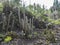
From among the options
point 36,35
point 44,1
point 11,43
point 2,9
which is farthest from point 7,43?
point 44,1

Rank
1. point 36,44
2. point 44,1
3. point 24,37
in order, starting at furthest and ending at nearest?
point 44,1 < point 24,37 < point 36,44

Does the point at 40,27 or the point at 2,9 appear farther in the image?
the point at 40,27

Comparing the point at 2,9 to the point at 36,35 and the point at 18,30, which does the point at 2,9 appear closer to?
the point at 18,30

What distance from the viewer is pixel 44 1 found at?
15.3 meters

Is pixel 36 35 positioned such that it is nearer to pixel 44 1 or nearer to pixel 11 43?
pixel 11 43

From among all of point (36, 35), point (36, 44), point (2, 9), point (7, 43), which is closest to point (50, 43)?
point (36, 44)

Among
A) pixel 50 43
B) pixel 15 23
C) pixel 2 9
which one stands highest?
pixel 2 9

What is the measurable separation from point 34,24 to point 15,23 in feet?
4.28

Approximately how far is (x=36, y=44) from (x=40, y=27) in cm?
325

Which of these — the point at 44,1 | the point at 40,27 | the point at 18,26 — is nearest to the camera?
the point at 18,26

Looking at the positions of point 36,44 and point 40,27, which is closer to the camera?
point 36,44

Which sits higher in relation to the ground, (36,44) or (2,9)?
(2,9)

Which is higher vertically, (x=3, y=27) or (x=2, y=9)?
(x=2, y=9)

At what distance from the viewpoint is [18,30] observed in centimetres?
889
